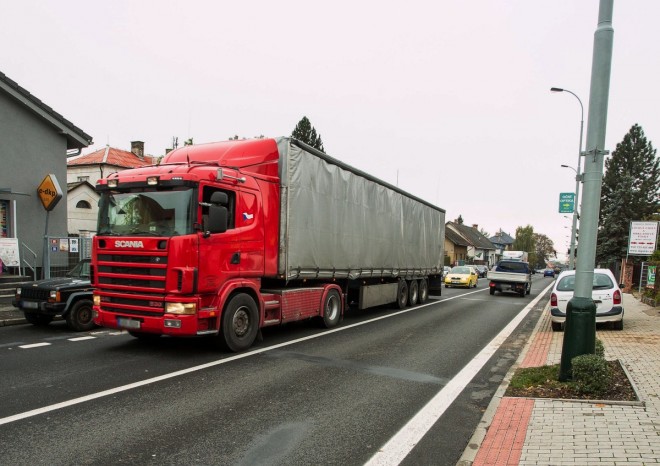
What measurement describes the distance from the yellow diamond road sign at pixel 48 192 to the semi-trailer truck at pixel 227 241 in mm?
9229

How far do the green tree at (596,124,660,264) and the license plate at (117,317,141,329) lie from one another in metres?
41.1

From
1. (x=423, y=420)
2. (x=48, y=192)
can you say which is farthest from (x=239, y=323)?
(x=48, y=192)

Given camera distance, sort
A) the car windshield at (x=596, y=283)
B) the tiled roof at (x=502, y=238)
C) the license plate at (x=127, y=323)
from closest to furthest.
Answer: the license plate at (x=127, y=323) < the car windshield at (x=596, y=283) < the tiled roof at (x=502, y=238)

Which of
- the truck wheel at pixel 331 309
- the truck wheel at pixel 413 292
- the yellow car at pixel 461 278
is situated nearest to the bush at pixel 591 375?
the truck wheel at pixel 331 309

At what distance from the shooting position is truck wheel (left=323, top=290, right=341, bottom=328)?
10.9 metres

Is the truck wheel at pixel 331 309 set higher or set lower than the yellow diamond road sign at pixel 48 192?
lower

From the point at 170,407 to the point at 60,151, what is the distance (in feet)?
51.9

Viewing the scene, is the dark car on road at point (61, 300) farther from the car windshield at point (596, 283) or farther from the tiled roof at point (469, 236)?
the tiled roof at point (469, 236)

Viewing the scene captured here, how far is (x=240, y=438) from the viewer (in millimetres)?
4465

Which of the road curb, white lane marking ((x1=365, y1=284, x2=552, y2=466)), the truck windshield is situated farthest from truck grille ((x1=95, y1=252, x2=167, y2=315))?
the road curb

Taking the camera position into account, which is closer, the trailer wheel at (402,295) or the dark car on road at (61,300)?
the dark car on road at (61,300)

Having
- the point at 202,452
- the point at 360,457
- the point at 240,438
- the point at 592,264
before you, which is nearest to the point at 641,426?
the point at 592,264

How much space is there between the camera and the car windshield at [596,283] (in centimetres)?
1172

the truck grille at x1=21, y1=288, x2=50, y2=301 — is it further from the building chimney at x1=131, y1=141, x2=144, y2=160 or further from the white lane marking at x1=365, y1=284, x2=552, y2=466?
the building chimney at x1=131, y1=141, x2=144, y2=160
